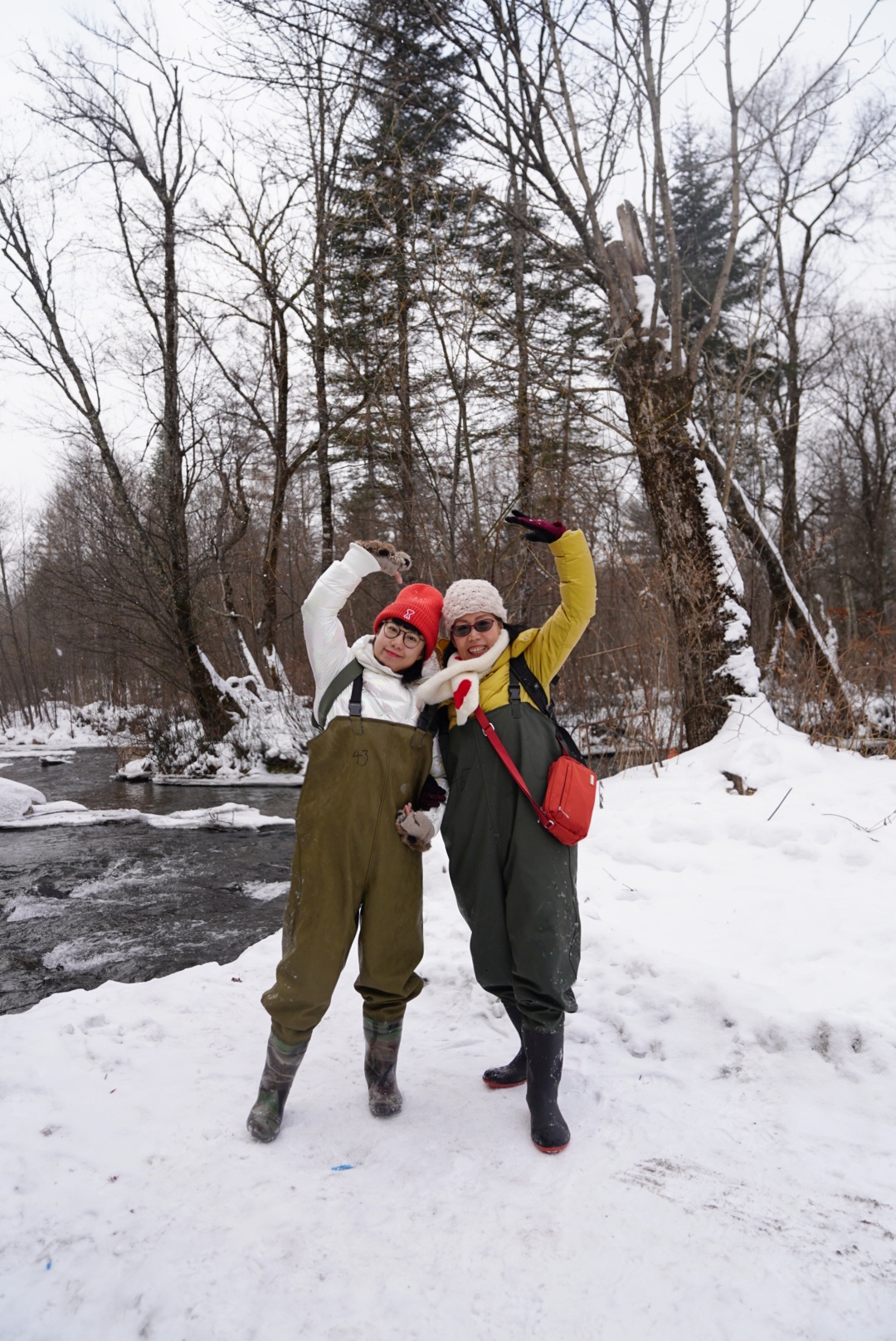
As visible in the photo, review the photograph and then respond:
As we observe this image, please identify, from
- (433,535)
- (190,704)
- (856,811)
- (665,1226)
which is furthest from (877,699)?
(190,704)

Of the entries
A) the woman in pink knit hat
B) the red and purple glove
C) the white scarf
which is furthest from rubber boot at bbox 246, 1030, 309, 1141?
the red and purple glove

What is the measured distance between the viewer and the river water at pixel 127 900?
4.70 m

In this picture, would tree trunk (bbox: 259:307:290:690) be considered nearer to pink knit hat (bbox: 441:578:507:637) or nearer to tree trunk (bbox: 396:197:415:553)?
tree trunk (bbox: 396:197:415:553)

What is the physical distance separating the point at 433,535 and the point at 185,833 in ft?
15.3

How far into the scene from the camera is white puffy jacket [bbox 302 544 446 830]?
8.59 ft

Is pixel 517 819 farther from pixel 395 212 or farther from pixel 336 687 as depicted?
pixel 395 212

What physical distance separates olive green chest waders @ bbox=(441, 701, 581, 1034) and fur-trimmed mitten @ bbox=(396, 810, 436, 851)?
0.11 meters

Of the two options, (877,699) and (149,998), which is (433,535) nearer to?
(877,699)

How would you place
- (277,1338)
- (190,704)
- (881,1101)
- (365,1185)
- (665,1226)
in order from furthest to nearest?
(190,704) < (881,1101) < (365,1185) < (665,1226) < (277,1338)

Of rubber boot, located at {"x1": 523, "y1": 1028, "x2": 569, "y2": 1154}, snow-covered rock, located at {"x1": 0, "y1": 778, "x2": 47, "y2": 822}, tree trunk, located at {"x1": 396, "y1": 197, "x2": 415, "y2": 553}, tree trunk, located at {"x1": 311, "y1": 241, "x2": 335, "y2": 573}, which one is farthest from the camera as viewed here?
tree trunk, located at {"x1": 311, "y1": 241, "x2": 335, "y2": 573}

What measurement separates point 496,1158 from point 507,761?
4.09ft

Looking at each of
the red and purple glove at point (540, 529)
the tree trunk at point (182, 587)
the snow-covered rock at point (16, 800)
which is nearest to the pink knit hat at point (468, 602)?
the red and purple glove at point (540, 529)

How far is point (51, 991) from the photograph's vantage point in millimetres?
4281

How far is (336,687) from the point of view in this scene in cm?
265
